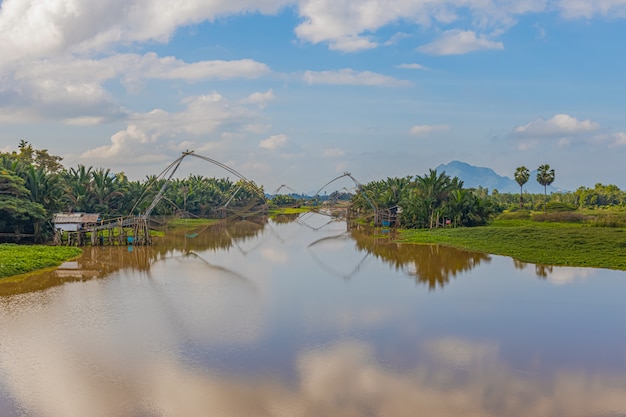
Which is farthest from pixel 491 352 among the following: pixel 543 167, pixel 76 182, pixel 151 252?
pixel 543 167

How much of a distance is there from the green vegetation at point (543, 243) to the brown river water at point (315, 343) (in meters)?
1.70

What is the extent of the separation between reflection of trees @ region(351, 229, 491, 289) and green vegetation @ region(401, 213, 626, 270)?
1276mm

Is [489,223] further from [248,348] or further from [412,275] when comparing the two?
[248,348]

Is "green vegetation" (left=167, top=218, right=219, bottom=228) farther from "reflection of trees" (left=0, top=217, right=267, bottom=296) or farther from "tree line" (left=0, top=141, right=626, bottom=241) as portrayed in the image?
"reflection of trees" (left=0, top=217, right=267, bottom=296)

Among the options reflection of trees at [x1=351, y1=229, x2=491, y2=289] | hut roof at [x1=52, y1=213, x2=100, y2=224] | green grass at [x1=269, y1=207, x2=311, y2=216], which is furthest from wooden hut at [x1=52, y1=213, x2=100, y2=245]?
green grass at [x1=269, y1=207, x2=311, y2=216]

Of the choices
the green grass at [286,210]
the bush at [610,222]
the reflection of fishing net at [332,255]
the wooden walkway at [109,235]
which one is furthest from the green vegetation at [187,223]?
the bush at [610,222]

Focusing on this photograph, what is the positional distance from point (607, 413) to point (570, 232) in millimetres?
18756

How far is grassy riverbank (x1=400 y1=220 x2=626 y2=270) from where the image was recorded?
17.7 metres

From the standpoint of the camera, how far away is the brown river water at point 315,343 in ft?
21.6

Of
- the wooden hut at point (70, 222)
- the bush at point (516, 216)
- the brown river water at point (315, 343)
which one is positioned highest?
the wooden hut at point (70, 222)

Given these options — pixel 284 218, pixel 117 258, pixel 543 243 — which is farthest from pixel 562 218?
pixel 284 218

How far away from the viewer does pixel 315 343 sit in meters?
8.87

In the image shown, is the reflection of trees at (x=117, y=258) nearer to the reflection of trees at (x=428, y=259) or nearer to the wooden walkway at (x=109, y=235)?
the wooden walkway at (x=109, y=235)

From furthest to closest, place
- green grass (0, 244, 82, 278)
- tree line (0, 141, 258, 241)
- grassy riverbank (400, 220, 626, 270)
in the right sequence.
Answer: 1. tree line (0, 141, 258, 241)
2. grassy riverbank (400, 220, 626, 270)
3. green grass (0, 244, 82, 278)
